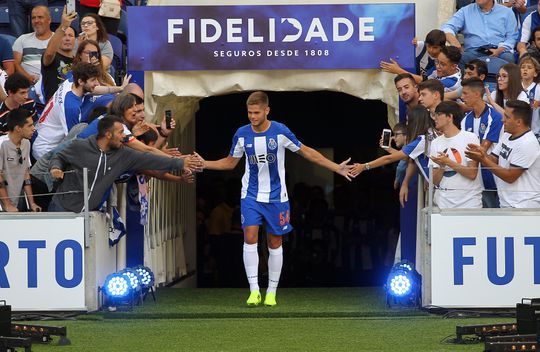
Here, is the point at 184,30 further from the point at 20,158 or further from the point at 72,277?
the point at 72,277

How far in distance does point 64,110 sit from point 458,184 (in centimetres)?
368

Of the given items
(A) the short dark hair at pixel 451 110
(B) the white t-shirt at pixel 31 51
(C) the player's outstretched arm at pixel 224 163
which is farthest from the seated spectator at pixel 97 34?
(A) the short dark hair at pixel 451 110

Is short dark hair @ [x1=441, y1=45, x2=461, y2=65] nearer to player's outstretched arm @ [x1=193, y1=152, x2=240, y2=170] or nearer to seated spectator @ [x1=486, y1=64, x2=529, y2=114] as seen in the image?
seated spectator @ [x1=486, y1=64, x2=529, y2=114]

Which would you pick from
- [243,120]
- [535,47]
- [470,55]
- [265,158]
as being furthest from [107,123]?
[243,120]

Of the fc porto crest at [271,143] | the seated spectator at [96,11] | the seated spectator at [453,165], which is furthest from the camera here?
the seated spectator at [96,11]

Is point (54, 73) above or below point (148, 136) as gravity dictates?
above

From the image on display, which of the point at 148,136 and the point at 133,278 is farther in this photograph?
the point at 148,136

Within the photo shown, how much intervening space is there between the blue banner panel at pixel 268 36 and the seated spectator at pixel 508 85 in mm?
1003

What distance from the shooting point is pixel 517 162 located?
412 inches

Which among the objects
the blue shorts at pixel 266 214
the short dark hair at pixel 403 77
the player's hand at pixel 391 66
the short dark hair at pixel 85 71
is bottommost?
the blue shorts at pixel 266 214

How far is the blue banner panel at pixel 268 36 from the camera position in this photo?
12219 mm

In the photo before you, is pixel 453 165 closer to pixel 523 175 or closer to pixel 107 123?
pixel 523 175

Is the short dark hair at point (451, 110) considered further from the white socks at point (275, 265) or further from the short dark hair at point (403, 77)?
the white socks at point (275, 265)

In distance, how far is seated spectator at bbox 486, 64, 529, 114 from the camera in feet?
37.3
